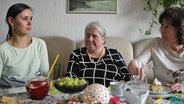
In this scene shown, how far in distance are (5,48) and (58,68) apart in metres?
0.67

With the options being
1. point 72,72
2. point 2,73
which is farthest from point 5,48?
point 72,72

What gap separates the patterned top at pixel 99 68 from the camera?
6.84 feet

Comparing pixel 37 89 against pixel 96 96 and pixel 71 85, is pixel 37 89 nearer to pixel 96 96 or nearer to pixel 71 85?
pixel 71 85

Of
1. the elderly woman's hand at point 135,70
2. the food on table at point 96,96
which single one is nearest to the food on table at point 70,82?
the food on table at point 96,96

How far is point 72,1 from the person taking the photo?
9.16 feet

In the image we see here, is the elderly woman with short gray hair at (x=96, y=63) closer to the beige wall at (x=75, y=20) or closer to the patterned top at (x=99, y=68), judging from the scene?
the patterned top at (x=99, y=68)

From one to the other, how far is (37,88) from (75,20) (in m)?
1.51

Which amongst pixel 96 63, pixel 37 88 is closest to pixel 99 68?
pixel 96 63

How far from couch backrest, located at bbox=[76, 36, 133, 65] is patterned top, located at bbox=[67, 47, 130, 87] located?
48 centimetres

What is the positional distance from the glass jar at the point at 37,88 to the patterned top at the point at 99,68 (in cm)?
64

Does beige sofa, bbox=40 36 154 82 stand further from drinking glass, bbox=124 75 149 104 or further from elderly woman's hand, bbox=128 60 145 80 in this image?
drinking glass, bbox=124 75 149 104

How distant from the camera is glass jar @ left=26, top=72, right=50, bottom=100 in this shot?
4.69ft

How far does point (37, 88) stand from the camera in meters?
1.43

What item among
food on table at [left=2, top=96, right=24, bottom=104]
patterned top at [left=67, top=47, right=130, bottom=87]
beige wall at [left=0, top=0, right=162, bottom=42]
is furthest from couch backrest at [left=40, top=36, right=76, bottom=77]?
food on table at [left=2, top=96, right=24, bottom=104]
